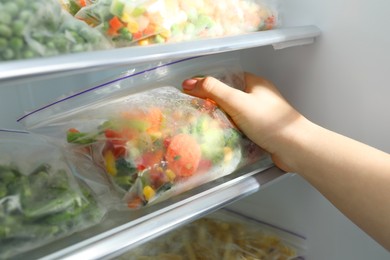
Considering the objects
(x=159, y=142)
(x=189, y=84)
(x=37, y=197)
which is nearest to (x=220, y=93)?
(x=189, y=84)

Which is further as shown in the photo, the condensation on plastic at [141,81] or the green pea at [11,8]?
the condensation on plastic at [141,81]

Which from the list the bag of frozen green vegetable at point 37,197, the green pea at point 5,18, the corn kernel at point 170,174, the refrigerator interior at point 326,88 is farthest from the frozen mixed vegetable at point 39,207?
the refrigerator interior at point 326,88

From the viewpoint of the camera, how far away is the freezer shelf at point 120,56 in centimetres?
49

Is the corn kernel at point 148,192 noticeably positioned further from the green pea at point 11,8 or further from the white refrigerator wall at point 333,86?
the white refrigerator wall at point 333,86

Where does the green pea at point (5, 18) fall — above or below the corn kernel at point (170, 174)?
above

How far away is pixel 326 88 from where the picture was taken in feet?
3.25

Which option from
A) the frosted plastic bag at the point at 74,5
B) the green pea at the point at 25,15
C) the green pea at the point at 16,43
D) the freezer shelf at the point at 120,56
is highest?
the green pea at the point at 25,15

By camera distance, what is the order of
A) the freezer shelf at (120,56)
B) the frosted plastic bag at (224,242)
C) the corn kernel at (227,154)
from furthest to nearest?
the frosted plastic bag at (224,242)
the corn kernel at (227,154)
the freezer shelf at (120,56)

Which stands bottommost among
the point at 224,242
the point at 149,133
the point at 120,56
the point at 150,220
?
the point at 224,242

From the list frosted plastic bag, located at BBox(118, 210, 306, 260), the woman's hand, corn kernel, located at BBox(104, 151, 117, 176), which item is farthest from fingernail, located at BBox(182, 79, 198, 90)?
frosted plastic bag, located at BBox(118, 210, 306, 260)

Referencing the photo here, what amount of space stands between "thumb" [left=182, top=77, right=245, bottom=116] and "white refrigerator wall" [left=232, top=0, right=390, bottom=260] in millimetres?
240

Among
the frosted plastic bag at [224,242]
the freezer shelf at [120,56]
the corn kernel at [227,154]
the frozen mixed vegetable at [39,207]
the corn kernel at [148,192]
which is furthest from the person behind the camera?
the frosted plastic bag at [224,242]

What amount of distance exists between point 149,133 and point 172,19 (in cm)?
20

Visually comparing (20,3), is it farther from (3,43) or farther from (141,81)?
(141,81)
